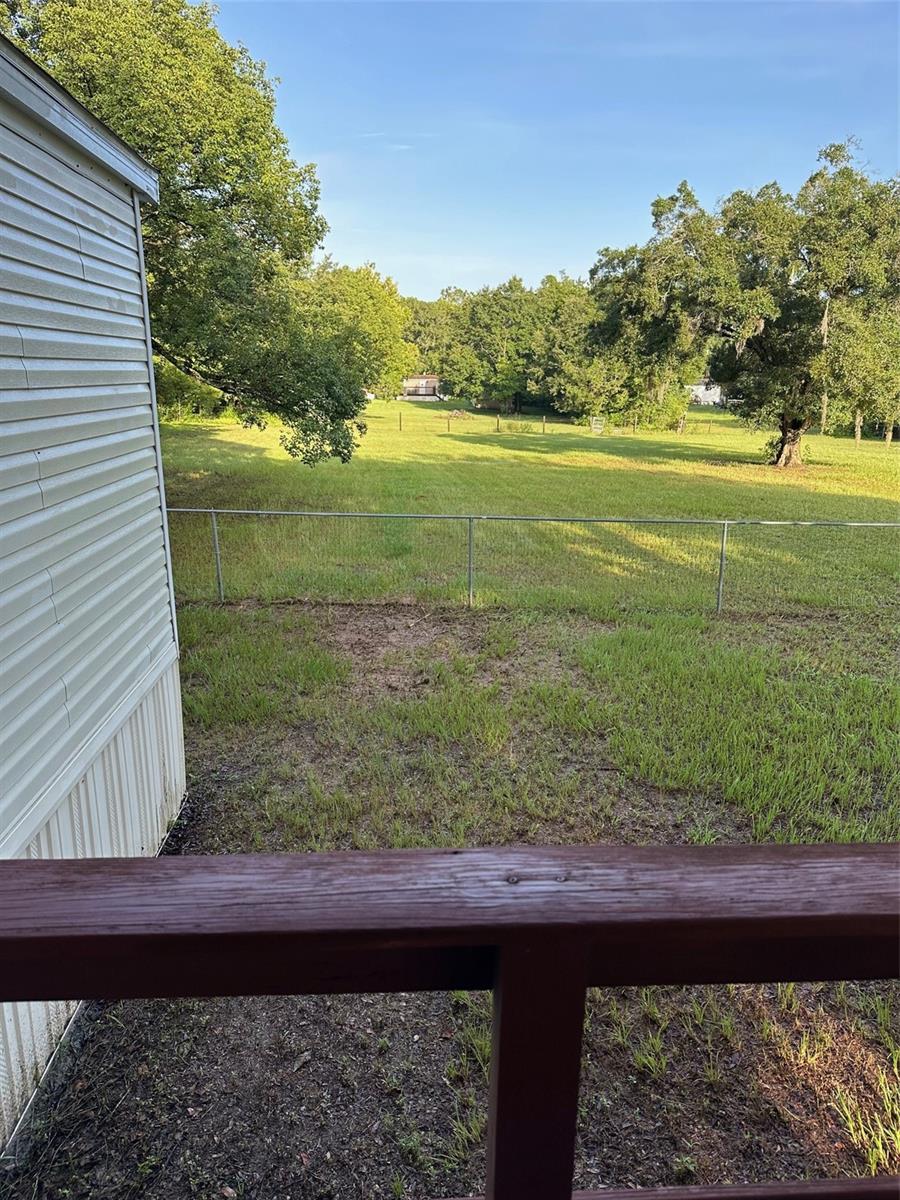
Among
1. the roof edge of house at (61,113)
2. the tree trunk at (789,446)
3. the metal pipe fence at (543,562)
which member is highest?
the roof edge of house at (61,113)

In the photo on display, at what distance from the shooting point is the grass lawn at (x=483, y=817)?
2170 mm

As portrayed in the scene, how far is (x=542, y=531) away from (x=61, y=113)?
9629 mm

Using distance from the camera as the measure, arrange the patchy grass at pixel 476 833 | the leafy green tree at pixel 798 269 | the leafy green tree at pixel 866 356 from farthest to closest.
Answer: the leafy green tree at pixel 866 356
the leafy green tree at pixel 798 269
the patchy grass at pixel 476 833

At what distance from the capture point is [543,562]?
31.6ft

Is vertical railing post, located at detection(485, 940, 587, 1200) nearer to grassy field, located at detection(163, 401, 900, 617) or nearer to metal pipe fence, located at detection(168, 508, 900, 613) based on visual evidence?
metal pipe fence, located at detection(168, 508, 900, 613)

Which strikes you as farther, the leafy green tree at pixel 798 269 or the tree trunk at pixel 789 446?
the tree trunk at pixel 789 446

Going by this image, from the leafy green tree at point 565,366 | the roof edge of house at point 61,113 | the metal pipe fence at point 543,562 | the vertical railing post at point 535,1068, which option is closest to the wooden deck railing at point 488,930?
the vertical railing post at point 535,1068

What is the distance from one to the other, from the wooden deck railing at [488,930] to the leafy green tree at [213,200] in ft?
34.1

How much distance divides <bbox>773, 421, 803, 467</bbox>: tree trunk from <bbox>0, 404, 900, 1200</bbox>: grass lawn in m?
12.2

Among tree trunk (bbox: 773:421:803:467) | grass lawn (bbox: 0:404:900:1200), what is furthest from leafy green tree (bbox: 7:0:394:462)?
tree trunk (bbox: 773:421:803:467)

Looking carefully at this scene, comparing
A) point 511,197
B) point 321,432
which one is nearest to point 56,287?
point 321,432

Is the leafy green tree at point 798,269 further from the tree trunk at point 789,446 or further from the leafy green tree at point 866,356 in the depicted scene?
the tree trunk at point 789,446

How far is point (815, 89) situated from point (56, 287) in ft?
8.76

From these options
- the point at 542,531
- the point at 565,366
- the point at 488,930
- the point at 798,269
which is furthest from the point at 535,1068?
the point at 565,366
